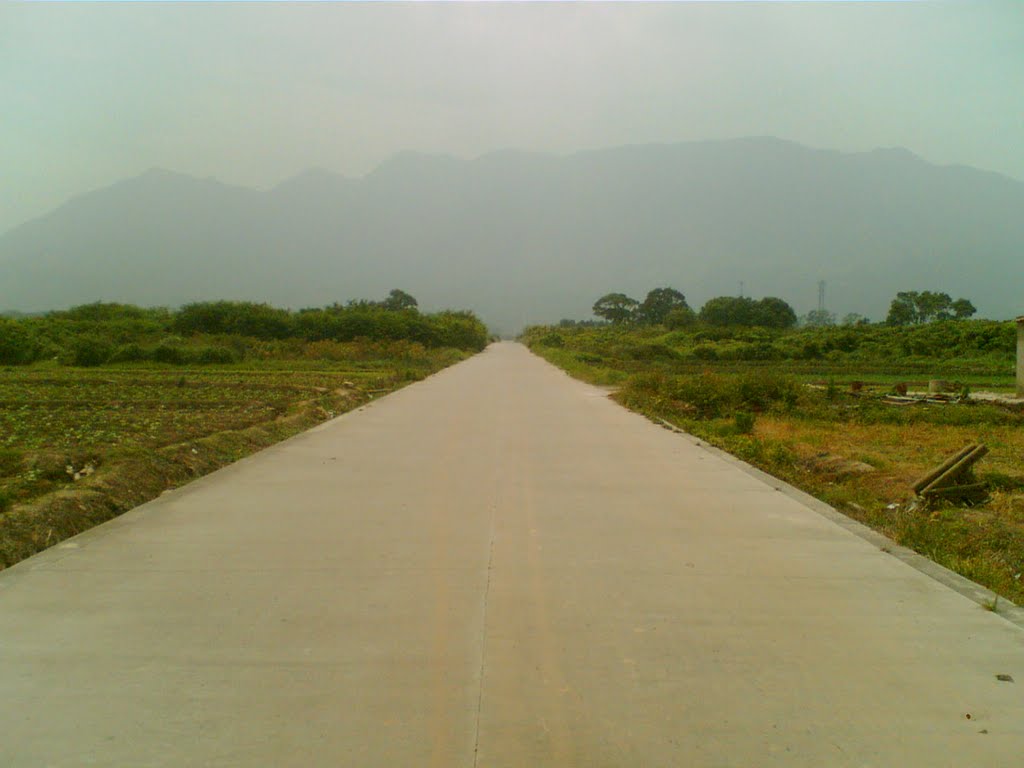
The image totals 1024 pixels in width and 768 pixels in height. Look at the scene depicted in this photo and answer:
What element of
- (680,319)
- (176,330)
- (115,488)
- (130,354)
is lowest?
(115,488)

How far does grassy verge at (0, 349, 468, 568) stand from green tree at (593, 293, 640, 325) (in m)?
112

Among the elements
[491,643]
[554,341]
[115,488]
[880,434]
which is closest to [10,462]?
[115,488]

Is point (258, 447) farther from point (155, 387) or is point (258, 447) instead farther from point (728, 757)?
point (155, 387)

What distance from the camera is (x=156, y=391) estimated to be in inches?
953

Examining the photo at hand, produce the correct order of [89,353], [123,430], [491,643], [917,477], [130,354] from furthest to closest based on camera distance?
[130,354]
[89,353]
[123,430]
[917,477]
[491,643]

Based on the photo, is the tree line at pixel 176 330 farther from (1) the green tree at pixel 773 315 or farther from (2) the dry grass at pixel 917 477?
(1) the green tree at pixel 773 315

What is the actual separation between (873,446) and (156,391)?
1980 centimetres

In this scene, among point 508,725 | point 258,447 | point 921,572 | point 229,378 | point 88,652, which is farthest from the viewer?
point 229,378

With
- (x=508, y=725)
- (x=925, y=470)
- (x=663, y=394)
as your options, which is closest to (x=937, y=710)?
(x=508, y=725)

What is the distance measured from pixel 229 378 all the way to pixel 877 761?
29.8 meters

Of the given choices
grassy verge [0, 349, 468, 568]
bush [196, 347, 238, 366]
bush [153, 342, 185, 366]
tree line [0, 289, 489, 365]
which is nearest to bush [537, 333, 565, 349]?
tree line [0, 289, 489, 365]

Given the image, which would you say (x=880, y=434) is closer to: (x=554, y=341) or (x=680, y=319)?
(x=554, y=341)

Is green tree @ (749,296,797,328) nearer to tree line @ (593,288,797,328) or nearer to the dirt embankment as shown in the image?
tree line @ (593,288,797,328)

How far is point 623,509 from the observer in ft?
28.0
